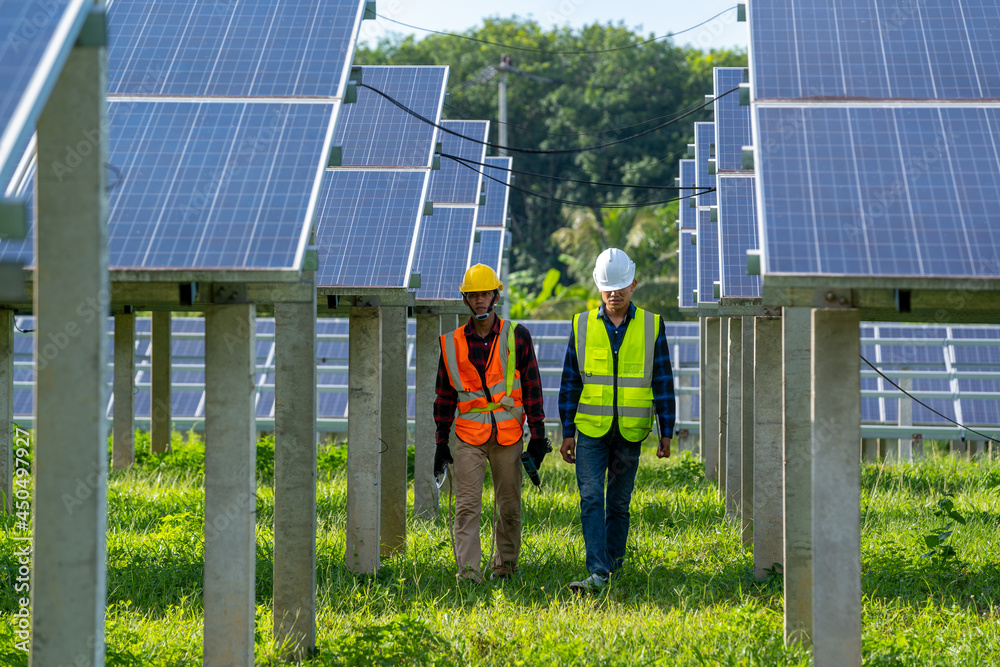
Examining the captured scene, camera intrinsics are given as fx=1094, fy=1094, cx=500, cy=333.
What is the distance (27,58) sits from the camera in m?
3.46

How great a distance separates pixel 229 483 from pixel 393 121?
6.70 metres

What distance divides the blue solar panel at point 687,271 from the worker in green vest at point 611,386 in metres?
7.37

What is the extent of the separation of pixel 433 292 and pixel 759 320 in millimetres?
4163

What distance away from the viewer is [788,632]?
6031mm

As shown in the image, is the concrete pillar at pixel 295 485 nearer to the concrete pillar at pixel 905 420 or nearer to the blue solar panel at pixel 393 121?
the blue solar panel at pixel 393 121

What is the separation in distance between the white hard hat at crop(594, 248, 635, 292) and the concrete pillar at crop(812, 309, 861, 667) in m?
2.56

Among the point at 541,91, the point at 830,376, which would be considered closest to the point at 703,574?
the point at 830,376

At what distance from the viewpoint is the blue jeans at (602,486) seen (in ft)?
24.8

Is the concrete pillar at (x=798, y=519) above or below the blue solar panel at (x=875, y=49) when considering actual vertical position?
below

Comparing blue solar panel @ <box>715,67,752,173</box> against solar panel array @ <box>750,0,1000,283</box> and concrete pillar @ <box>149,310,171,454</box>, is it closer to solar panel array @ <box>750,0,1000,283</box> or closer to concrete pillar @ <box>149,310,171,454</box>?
solar panel array @ <box>750,0,1000,283</box>

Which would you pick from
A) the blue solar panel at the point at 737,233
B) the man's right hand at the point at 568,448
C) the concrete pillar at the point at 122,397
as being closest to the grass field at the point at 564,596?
the man's right hand at the point at 568,448

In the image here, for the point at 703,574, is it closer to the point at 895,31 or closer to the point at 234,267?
the point at 895,31

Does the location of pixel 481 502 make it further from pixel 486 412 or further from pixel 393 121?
pixel 393 121

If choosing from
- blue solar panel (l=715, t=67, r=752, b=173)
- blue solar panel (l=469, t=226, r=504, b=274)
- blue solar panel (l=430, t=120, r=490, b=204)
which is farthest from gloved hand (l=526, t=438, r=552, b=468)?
blue solar panel (l=469, t=226, r=504, b=274)
